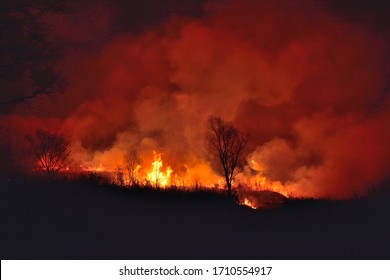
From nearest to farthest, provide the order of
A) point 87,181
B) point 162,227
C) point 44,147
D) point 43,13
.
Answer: point 162,227, point 87,181, point 43,13, point 44,147

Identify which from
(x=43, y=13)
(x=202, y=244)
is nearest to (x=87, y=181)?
(x=202, y=244)

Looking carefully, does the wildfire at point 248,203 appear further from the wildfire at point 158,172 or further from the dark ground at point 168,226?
the wildfire at point 158,172

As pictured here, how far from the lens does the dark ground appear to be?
15.1 m

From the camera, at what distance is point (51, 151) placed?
23922 mm

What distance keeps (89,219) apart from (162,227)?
2.39 m

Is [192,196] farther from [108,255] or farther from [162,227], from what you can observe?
[108,255]

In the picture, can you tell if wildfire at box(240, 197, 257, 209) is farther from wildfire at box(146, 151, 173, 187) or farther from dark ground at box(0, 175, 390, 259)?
wildfire at box(146, 151, 173, 187)

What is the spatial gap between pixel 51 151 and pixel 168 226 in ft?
32.8

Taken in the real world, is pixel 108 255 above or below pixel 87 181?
below

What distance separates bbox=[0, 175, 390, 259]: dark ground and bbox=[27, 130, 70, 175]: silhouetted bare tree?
3.97m

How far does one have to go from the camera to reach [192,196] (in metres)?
18.3

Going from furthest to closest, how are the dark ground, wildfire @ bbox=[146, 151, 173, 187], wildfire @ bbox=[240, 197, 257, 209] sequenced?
wildfire @ bbox=[146, 151, 173, 187]
wildfire @ bbox=[240, 197, 257, 209]
the dark ground

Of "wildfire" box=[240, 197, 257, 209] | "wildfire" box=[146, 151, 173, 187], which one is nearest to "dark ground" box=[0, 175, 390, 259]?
"wildfire" box=[240, 197, 257, 209]

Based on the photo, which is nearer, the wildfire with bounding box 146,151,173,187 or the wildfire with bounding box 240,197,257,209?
the wildfire with bounding box 240,197,257,209
